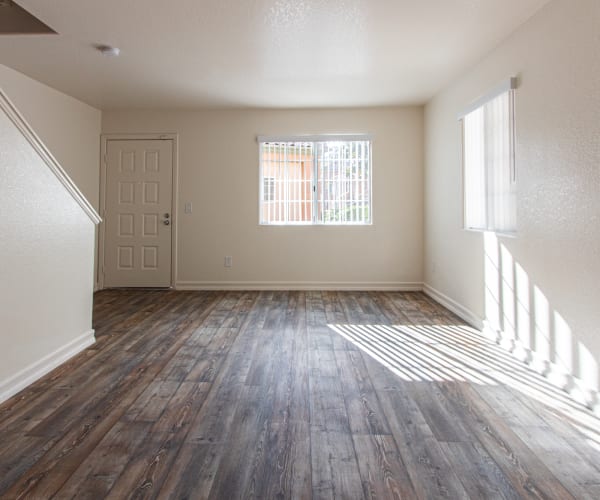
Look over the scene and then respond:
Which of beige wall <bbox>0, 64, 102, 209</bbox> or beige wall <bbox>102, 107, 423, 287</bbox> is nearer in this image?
beige wall <bbox>0, 64, 102, 209</bbox>

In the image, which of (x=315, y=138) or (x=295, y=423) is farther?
(x=315, y=138)

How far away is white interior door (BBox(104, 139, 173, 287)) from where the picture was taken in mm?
5480

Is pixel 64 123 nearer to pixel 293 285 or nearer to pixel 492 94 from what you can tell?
pixel 293 285

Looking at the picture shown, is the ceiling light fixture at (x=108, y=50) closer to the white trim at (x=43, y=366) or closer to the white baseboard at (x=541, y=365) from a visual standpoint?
the white trim at (x=43, y=366)

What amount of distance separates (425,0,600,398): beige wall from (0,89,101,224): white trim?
10.1ft

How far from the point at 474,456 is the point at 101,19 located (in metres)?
3.53

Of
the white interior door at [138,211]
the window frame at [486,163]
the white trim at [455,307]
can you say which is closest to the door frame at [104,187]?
the white interior door at [138,211]

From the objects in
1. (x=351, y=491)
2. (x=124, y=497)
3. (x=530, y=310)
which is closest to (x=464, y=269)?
(x=530, y=310)

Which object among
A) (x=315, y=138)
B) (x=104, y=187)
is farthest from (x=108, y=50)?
(x=315, y=138)

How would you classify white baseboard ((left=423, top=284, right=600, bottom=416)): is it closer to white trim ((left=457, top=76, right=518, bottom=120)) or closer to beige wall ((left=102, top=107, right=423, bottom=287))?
beige wall ((left=102, top=107, right=423, bottom=287))

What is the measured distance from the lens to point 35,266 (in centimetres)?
245

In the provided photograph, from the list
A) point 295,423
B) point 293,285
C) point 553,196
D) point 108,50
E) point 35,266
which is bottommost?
point 295,423

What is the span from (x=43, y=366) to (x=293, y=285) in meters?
3.34

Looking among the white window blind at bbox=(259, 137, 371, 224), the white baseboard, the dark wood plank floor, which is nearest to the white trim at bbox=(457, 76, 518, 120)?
the white window blind at bbox=(259, 137, 371, 224)
